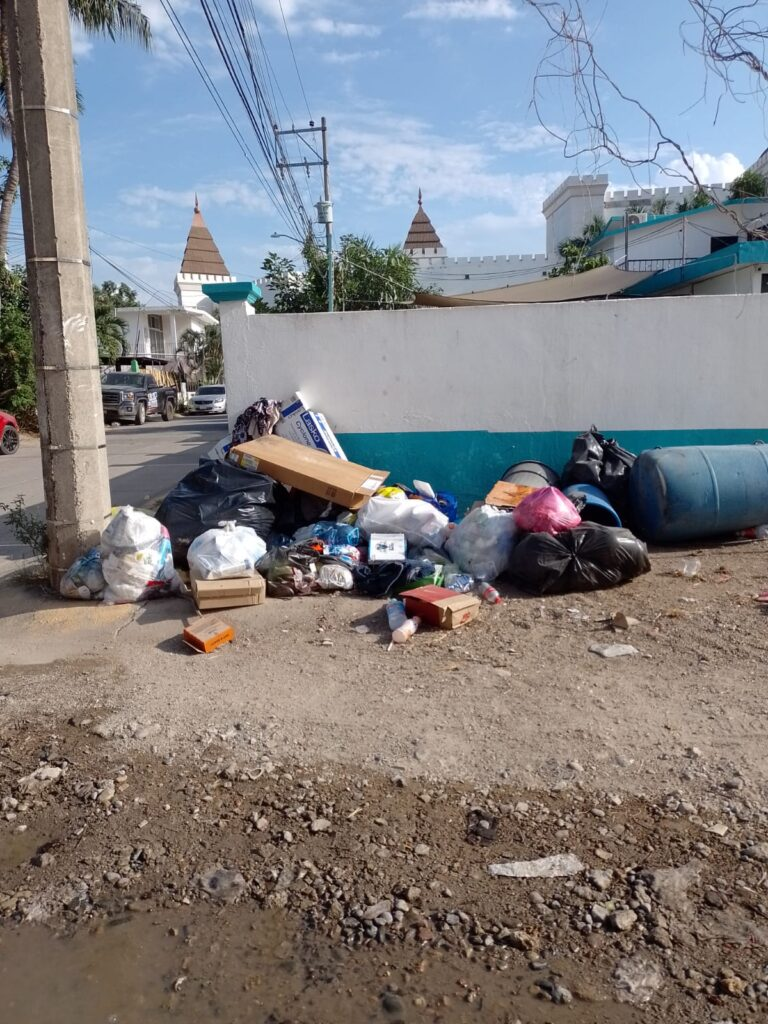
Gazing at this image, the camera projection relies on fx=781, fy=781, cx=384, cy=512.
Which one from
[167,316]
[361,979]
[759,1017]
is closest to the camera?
[759,1017]

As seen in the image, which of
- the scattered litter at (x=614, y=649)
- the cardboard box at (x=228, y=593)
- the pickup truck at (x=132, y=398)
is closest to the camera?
the scattered litter at (x=614, y=649)

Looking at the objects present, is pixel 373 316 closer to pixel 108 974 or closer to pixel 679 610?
pixel 679 610

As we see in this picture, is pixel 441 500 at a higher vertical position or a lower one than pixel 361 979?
higher

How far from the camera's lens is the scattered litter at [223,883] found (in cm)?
241

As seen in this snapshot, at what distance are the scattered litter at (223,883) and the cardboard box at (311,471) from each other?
369 centimetres

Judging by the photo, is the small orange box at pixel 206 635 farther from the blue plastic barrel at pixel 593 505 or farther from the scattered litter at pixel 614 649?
the blue plastic barrel at pixel 593 505

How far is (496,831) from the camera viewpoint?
8.73 ft

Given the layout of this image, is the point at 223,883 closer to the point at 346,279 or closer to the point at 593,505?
the point at 593,505

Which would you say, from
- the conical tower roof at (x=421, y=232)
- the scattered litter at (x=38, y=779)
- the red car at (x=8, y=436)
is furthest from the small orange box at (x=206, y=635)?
the conical tower roof at (x=421, y=232)

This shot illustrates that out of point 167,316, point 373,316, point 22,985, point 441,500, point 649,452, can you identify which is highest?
point 167,316

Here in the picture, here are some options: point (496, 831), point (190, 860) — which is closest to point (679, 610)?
point (496, 831)

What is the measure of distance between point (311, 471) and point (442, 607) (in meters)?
2.10

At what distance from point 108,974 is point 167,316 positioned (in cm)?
4540

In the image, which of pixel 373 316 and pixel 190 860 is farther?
pixel 373 316
